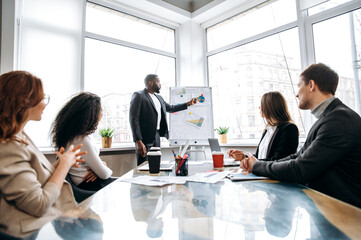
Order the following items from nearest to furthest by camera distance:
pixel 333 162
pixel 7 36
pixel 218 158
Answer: pixel 333 162 → pixel 218 158 → pixel 7 36

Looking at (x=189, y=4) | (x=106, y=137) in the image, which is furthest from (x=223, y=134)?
(x=189, y=4)

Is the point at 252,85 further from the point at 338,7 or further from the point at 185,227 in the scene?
the point at 185,227

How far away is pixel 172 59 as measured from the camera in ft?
14.9

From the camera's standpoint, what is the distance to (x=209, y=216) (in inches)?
26.3

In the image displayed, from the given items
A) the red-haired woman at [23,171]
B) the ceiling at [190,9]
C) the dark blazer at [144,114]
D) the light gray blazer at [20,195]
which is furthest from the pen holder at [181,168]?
the ceiling at [190,9]

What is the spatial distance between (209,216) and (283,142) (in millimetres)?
1214

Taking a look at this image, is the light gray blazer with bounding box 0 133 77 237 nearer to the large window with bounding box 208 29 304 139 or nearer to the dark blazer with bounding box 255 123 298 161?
the dark blazer with bounding box 255 123 298 161

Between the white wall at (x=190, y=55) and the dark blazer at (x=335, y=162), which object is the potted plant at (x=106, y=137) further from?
the dark blazer at (x=335, y=162)

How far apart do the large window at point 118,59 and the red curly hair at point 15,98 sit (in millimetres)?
2681

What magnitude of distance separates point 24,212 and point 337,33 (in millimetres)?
3732

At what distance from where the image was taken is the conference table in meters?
0.56

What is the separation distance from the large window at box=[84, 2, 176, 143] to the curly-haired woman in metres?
2.04

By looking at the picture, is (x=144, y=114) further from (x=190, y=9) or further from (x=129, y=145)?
(x=190, y=9)

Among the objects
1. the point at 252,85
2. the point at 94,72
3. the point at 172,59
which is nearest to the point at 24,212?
the point at 94,72
